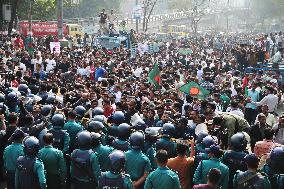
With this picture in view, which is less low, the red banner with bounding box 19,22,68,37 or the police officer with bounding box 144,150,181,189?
the red banner with bounding box 19,22,68,37

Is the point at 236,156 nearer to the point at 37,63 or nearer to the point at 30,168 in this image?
the point at 30,168

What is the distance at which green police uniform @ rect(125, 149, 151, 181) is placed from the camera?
744cm

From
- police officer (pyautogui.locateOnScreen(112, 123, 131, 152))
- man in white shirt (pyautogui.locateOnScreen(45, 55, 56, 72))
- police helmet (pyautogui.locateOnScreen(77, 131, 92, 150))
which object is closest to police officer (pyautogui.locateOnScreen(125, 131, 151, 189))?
police officer (pyautogui.locateOnScreen(112, 123, 131, 152))

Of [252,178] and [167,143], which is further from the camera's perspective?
[167,143]

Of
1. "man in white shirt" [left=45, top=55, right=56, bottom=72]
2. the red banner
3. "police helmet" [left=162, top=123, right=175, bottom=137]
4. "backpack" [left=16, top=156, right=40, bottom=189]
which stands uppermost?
the red banner

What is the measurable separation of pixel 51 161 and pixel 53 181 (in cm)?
41

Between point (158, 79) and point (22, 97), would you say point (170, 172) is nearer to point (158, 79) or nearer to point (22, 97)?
point (22, 97)

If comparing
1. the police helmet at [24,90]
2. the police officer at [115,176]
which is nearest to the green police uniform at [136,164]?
the police officer at [115,176]

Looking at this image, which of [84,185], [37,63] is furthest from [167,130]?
[37,63]

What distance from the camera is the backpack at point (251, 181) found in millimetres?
6578

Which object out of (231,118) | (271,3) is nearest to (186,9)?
(271,3)

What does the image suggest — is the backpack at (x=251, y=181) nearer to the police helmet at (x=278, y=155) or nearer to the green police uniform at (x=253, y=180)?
the green police uniform at (x=253, y=180)

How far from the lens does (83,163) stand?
7652 millimetres

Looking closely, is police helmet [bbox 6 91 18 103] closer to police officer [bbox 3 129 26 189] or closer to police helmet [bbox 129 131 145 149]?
police officer [bbox 3 129 26 189]
